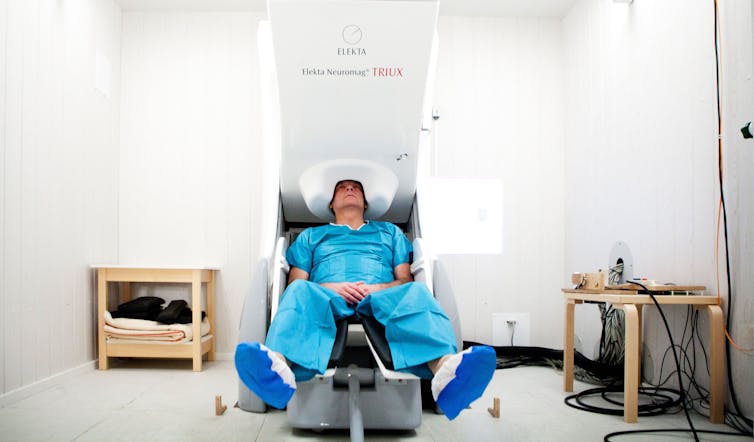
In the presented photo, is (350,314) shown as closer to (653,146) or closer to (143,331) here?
(143,331)

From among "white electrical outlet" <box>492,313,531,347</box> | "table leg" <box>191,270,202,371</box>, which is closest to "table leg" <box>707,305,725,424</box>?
"white electrical outlet" <box>492,313,531,347</box>

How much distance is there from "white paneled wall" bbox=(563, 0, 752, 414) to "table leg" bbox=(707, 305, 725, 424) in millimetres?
79

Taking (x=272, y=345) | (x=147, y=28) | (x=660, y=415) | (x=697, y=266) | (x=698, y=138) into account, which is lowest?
(x=660, y=415)

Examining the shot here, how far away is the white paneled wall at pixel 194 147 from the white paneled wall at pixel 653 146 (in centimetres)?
197

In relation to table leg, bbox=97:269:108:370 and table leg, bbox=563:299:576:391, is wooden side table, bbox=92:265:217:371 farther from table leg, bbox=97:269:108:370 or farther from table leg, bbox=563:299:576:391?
table leg, bbox=563:299:576:391

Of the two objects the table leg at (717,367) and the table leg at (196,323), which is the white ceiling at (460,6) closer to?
the table leg at (196,323)

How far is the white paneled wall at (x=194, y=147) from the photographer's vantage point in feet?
11.3

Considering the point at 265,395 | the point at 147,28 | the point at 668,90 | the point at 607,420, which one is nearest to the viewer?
the point at 265,395

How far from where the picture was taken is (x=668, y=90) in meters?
2.58

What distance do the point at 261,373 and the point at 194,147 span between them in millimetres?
2331

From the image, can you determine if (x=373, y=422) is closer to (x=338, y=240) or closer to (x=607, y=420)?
(x=338, y=240)

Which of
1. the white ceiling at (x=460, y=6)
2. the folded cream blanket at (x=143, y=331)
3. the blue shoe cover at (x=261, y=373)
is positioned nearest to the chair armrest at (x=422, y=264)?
the blue shoe cover at (x=261, y=373)

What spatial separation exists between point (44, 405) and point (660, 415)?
96.4 inches

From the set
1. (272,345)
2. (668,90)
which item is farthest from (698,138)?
(272,345)
